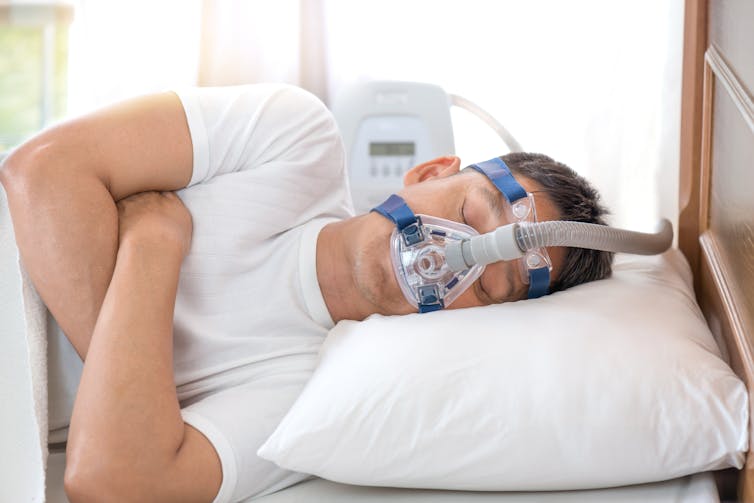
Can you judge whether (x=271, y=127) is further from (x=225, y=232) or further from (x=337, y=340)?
(x=337, y=340)

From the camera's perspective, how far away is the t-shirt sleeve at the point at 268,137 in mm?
1503

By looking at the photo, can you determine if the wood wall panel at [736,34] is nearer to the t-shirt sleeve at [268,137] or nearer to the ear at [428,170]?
the ear at [428,170]

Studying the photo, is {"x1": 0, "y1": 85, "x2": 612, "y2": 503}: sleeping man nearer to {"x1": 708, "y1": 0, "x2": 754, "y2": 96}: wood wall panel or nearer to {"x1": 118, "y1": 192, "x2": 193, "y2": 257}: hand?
{"x1": 118, "y1": 192, "x2": 193, "y2": 257}: hand

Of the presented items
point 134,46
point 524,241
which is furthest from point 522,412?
point 134,46

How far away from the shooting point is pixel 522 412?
3.75 feet

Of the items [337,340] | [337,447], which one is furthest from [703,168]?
[337,447]

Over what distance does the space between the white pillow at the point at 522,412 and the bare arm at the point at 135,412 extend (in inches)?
5.2

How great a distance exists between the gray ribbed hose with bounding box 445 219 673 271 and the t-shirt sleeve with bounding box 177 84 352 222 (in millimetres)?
339

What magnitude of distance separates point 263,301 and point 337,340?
19 cm

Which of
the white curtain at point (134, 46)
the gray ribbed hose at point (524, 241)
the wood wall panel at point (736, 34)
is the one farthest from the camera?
the white curtain at point (134, 46)

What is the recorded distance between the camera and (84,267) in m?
1.35

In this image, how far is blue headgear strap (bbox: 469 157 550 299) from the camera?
1.42m

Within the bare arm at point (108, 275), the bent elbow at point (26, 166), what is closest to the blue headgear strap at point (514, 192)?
the bare arm at point (108, 275)

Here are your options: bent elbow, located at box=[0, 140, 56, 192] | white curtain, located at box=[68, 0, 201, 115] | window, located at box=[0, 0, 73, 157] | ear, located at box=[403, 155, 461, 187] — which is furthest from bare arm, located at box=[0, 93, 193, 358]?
window, located at box=[0, 0, 73, 157]
